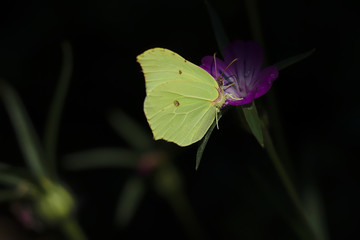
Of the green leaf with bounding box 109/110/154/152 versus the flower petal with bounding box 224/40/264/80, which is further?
the green leaf with bounding box 109/110/154/152

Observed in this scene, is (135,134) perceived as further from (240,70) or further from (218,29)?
(218,29)

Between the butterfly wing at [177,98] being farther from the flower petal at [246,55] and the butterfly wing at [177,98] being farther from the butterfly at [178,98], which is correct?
the flower petal at [246,55]

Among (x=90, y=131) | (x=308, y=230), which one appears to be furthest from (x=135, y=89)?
(x=308, y=230)

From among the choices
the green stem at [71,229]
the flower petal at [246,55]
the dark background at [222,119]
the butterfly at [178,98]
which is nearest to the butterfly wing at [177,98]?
the butterfly at [178,98]

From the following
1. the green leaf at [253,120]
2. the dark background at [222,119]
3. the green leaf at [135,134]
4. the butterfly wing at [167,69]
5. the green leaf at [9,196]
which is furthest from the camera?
the green leaf at [135,134]

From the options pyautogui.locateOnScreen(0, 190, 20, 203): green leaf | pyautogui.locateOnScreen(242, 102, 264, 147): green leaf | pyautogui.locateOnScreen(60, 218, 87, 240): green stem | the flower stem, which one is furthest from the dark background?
pyautogui.locateOnScreen(0, 190, 20, 203): green leaf

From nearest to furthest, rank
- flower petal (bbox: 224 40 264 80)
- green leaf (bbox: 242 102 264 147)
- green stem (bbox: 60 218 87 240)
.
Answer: green leaf (bbox: 242 102 264 147) → flower petal (bbox: 224 40 264 80) → green stem (bbox: 60 218 87 240)

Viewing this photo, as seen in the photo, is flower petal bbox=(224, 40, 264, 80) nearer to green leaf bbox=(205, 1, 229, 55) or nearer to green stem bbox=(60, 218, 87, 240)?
green leaf bbox=(205, 1, 229, 55)
